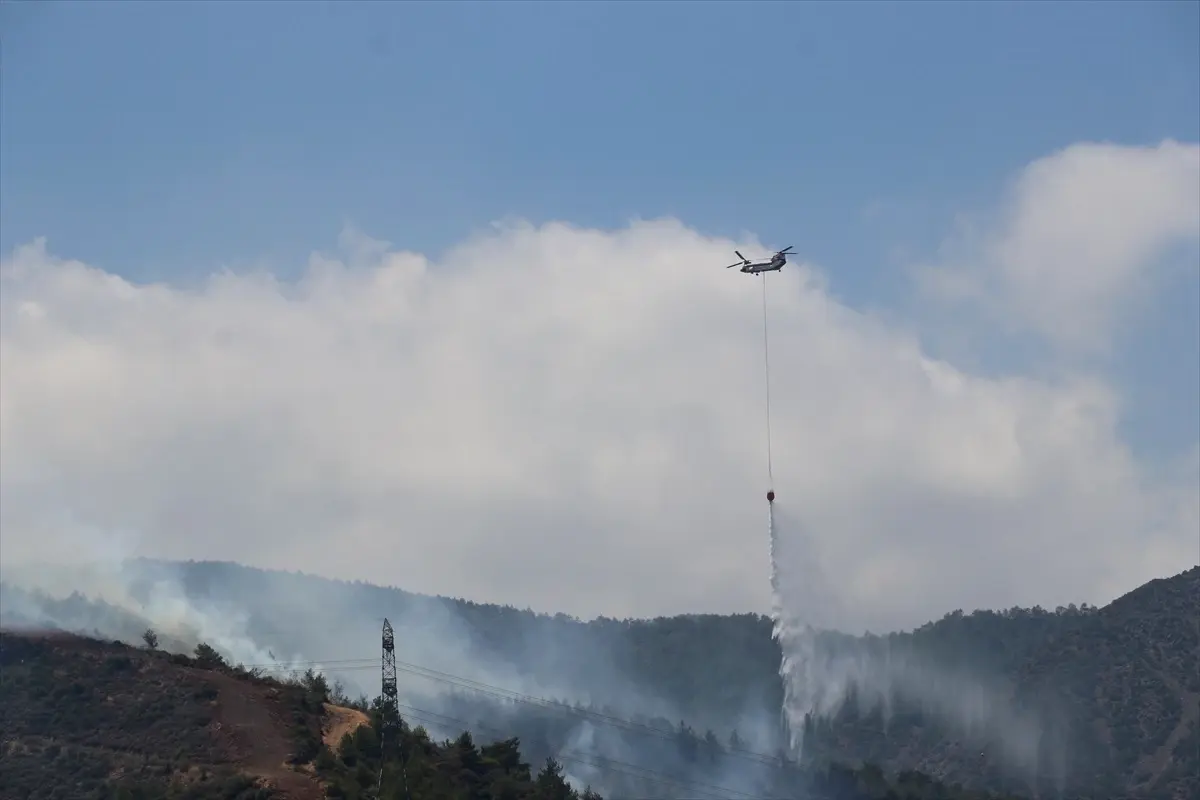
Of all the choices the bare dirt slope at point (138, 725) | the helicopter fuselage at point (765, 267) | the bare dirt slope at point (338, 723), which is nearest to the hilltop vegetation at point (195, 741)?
the bare dirt slope at point (138, 725)

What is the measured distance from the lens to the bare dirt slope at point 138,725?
14262 centimetres

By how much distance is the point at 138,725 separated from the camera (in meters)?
158

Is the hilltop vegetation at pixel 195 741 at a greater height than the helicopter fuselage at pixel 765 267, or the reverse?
the helicopter fuselage at pixel 765 267

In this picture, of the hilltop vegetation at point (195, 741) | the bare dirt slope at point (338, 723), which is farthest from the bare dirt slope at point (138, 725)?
the bare dirt slope at point (338, 723)

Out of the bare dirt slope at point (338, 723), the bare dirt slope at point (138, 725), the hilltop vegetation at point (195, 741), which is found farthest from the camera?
the bare dirt slope at point (338, 723)

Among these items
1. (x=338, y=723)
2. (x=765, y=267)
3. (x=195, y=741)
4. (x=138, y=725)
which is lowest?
(x=195, y=741)

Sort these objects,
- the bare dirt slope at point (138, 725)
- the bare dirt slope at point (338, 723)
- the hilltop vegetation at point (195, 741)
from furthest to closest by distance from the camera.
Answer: the bare dirt slope at point (338, 723), the bare dirt slope at point (138, 725), the hilltop vegetation at point (195, 741)

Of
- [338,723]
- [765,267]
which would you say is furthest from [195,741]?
[765,267]

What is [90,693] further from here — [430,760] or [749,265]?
[749,265]

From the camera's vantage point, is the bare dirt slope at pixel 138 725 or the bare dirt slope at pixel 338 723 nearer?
the bare dirt slope at pixel 138 725

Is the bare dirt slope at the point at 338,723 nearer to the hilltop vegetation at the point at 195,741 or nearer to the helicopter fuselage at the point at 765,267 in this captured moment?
the hilltop vegetation at the point at 195,741

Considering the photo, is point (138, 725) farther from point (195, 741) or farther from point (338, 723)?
point (338, 723)

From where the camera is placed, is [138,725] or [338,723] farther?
[338,723]

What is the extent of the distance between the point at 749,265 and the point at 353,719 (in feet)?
227
